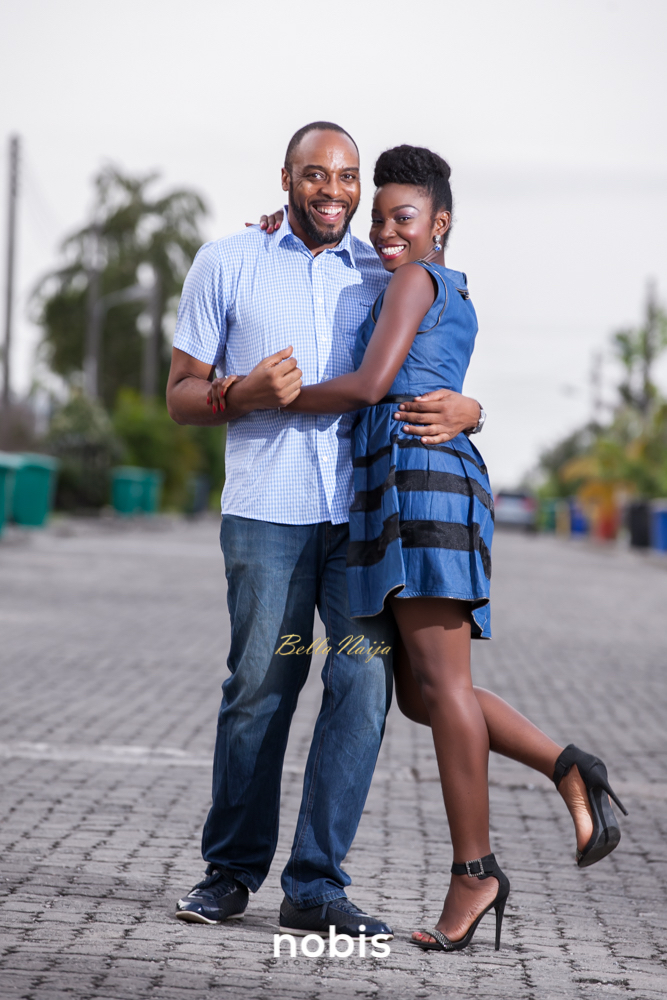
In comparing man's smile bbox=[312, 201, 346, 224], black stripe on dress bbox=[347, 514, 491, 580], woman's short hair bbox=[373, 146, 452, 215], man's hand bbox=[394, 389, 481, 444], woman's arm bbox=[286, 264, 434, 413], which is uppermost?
woman's short hair bbox=[373, 146, 452, 215]

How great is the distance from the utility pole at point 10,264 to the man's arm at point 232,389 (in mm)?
28751

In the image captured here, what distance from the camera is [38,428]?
41.3 metres

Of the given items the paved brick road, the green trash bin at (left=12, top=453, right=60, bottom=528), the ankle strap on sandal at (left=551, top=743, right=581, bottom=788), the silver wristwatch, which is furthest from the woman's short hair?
the green trash bin at (left=12, top=453, right=60, bottom=528)

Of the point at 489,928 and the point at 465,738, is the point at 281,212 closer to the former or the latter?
the point at 465,738

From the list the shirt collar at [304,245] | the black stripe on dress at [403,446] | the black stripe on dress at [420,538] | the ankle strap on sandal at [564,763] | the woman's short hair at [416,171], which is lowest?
the ankle strap on sandal at [564,763]

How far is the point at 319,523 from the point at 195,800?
7.19 ft

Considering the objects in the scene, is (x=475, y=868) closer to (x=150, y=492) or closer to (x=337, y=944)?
(x=337, y=944)

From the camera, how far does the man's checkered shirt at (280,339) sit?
339 cm

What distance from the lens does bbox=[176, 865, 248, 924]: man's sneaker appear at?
3498 millimetres

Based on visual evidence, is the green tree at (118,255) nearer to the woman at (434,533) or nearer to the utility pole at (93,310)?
the utility pole at (93,310)

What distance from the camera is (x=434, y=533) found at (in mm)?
3193

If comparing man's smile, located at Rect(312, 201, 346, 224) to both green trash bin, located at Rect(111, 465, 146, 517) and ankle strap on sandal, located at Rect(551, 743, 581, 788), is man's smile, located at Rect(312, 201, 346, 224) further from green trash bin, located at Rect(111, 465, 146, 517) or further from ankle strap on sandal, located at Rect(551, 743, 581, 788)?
green trash bin, located at Rect(111, 465, 146, 517)

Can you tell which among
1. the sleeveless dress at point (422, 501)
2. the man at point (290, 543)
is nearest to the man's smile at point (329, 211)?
the man at point (290, 543)

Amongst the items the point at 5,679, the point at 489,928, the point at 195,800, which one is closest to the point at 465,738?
the point at 489,928
